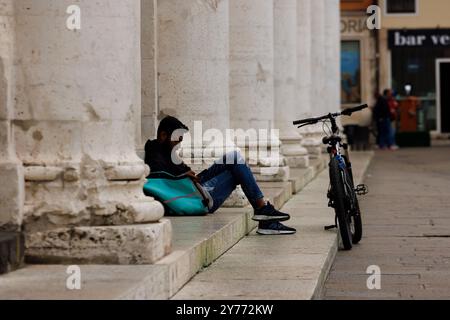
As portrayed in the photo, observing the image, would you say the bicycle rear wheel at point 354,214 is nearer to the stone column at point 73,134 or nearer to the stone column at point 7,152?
the stone column at point 73,134

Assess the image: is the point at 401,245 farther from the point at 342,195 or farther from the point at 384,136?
the point at 384,136

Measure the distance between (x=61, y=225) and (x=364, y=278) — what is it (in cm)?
277

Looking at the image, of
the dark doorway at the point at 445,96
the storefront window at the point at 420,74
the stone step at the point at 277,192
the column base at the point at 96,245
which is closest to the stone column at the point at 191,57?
the stone step at the point at 277,192

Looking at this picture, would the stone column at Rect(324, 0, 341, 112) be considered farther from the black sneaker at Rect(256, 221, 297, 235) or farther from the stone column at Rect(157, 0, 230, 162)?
the black sneaker at Rect(256, 221, 297, 235)

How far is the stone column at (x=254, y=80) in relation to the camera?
627 inches

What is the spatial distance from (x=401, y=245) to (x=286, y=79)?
27.7 ft

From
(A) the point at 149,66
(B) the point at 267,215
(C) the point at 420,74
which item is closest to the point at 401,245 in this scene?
(B) the point at 267,215

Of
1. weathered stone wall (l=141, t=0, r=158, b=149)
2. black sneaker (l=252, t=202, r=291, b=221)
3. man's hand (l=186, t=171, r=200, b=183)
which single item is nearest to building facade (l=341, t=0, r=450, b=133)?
weathered stone wall (l=141, t=0, r=158, b=149)

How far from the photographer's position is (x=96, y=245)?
7.90m

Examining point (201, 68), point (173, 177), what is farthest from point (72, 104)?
point (201, 68)

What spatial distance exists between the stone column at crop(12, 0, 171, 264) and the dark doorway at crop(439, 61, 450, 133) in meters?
36.9

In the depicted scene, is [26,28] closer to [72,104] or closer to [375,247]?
[72,104]

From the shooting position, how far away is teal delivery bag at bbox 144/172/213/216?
35.3 feet

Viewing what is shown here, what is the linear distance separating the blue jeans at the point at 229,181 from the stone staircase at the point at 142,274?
2.17ft
